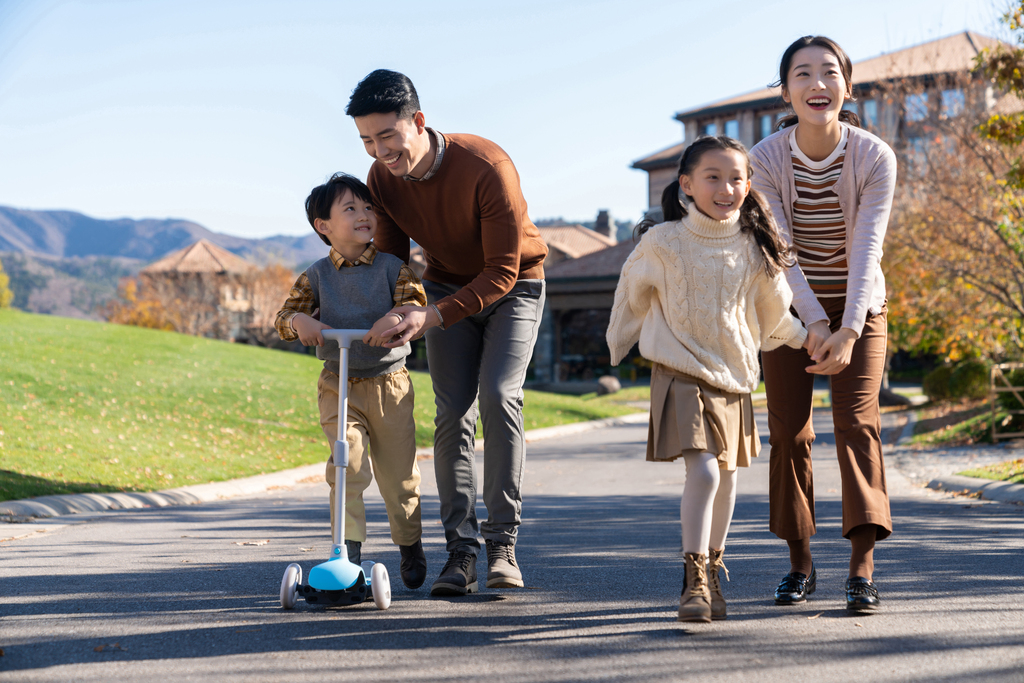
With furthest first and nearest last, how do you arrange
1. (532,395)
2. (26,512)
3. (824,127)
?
(532,395)
(26,512)
(824,127)

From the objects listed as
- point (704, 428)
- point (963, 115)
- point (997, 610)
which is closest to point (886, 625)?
point (997, 610)

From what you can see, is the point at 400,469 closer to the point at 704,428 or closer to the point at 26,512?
the point at 704,428

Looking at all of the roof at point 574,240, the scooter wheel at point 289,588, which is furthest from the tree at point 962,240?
the roof at point 574,240

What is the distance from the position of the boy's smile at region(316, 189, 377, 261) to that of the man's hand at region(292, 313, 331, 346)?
0.38 meters

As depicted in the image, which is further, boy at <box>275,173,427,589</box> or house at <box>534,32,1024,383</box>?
house at <box>534,32,1024,383</box>

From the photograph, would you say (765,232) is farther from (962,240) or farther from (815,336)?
(962,240)

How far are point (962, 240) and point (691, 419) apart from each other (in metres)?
14.7

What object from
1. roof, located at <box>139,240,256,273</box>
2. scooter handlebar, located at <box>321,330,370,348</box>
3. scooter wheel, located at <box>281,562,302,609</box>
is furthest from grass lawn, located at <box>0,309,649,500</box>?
roof, located at <box>139,240,256,273</box>

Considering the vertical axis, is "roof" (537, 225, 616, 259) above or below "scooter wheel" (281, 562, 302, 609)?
above

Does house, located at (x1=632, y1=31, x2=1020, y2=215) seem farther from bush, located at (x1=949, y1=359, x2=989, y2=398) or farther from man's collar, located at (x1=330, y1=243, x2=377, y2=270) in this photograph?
man's collar, located at (x1=330, y1=243, x2=377, y2=270)

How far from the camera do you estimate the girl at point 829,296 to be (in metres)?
3.38

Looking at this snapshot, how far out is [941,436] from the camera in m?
14.1

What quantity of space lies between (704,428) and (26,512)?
17.4 feet

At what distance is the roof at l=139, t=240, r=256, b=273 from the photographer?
61156 mm
